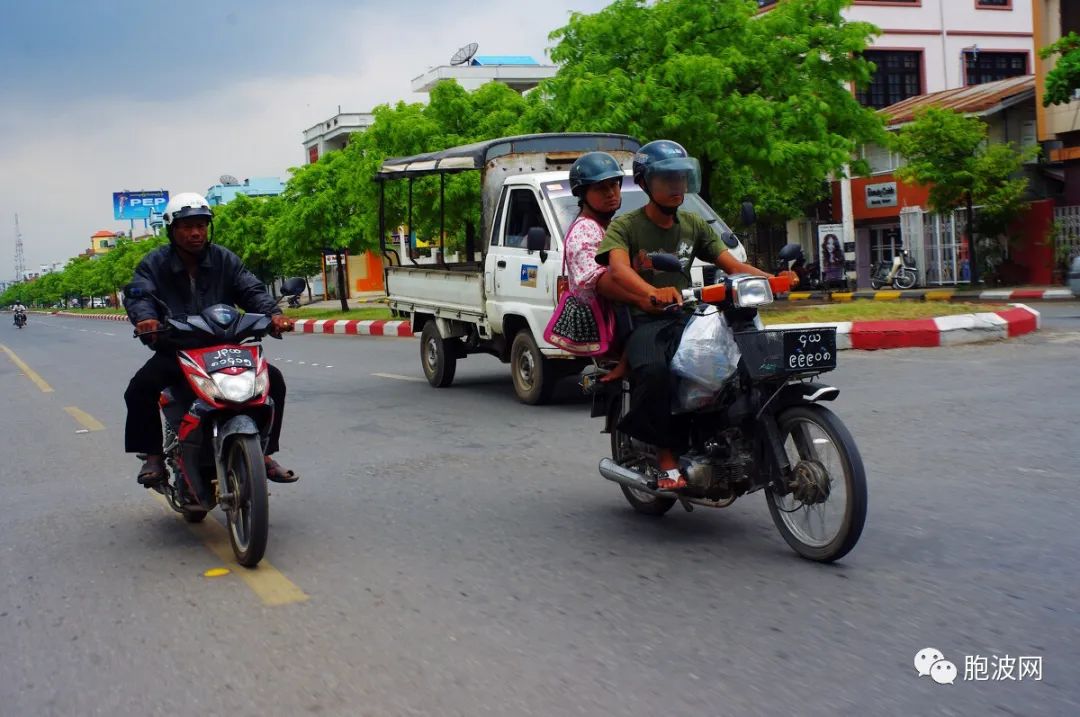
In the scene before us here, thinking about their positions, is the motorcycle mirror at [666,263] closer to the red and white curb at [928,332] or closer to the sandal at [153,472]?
the sandal at [153,472]

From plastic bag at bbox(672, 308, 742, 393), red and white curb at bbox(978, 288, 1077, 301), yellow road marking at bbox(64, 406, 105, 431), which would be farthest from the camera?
red and white curb at bbox(978, 288, 1077, 301)

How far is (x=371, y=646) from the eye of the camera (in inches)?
153

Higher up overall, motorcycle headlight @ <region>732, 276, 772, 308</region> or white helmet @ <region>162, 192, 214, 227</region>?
white helmet @ <region>162, 192, 214, 227</region>

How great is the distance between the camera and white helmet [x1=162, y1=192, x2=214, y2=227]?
559cm

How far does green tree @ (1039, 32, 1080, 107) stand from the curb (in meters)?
4.13

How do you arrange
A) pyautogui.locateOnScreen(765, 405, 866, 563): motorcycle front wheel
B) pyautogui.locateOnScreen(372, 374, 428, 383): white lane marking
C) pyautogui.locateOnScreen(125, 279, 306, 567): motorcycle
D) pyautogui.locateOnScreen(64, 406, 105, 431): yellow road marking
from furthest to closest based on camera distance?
pyautogui.locateOnScreen(372, 374, 428, 383): white lane marking
pyautogui.locateOnScreen(64, 406, 105, 431): yellow road marking
pyautogui.locateOnScreen(125, 279, 306, 567): motorcycle
pyautogui.locateOnScreen(765, 405, 866, 563): motorcycle front wheel

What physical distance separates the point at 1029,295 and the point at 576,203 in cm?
1715

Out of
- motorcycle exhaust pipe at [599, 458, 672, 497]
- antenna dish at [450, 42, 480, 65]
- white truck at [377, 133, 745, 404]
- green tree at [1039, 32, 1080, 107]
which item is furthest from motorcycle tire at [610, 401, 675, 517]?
antenna dish at [450, 42, 480, 65]

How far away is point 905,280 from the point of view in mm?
30812

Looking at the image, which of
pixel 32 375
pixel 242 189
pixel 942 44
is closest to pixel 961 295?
pixel 32 375

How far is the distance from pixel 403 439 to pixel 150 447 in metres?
3.28

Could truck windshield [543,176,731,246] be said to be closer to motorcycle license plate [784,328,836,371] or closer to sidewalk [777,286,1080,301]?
motorcycle license plate [784,328,836,371]

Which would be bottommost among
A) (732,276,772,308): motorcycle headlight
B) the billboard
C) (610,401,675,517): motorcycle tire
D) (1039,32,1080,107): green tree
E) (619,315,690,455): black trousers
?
(610,401,675,517): motorcycle tire

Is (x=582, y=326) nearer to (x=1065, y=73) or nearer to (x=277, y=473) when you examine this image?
(x=277, y=473)
